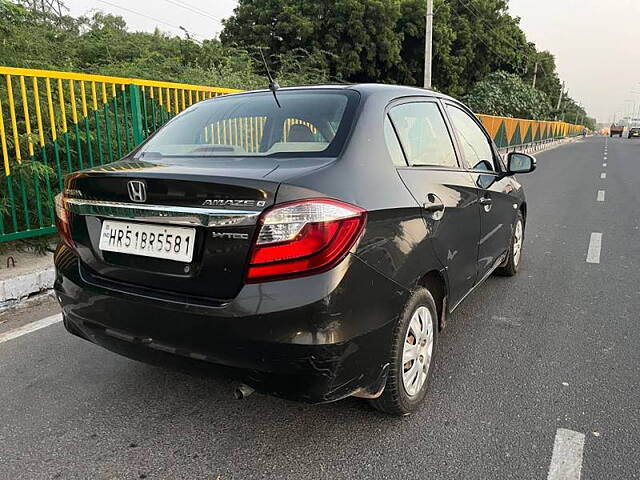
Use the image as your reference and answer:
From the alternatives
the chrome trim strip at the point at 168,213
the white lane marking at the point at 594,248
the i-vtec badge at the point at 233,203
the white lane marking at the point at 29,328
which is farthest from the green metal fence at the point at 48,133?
the white lane marking at the point at 594,248

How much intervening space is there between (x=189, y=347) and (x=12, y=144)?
366 centimetres

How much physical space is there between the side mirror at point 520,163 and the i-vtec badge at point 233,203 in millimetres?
2838

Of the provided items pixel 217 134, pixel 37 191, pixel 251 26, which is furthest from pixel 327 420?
pixel 251 26

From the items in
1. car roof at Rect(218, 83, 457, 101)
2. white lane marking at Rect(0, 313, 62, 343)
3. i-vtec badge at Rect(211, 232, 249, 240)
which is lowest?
white lane marking at Rect(0, 313, 62, 343)

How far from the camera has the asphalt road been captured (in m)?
2.23

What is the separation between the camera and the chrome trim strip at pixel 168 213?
1.98 meters

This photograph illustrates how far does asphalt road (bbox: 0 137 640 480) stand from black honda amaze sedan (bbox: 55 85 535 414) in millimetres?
280

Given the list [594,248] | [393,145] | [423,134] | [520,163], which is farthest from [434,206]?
[594,248]

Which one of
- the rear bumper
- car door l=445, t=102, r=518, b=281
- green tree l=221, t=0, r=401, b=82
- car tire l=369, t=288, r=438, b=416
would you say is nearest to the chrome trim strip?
the rear bumper

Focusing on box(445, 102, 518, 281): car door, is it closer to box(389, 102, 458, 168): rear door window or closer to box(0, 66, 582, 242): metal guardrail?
box(389, 102, 458, 168): rear door window

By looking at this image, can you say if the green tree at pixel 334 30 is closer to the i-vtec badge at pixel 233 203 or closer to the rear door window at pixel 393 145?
the rear door window at pixel 393 145

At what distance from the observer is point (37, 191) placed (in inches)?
191

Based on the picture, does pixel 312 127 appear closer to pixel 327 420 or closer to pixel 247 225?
pixel 247 225

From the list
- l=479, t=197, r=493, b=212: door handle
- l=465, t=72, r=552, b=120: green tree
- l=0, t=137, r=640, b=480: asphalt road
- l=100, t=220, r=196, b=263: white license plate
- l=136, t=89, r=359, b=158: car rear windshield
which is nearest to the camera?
l=100, t=220, r=196, b=263: white license plate
